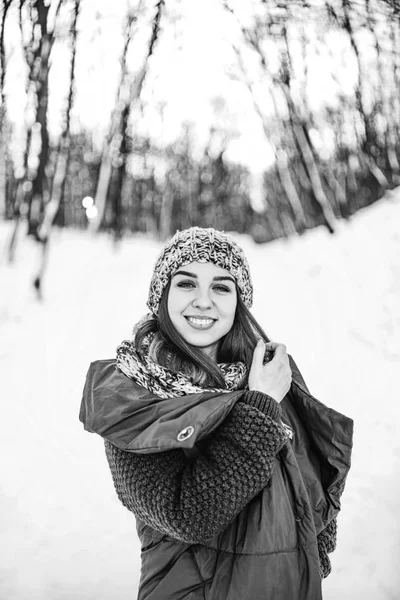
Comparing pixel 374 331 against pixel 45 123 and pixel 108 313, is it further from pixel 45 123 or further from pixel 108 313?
pixel 45 123

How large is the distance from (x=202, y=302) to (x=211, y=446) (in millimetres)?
367

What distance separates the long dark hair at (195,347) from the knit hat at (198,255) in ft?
0.10

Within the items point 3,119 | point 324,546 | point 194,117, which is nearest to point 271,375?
point 324,546

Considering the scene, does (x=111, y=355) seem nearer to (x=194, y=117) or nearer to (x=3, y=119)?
(x=3, y=119)

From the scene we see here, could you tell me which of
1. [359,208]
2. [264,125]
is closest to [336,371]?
[359,208]

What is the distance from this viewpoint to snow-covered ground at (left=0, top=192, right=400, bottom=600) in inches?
80.5

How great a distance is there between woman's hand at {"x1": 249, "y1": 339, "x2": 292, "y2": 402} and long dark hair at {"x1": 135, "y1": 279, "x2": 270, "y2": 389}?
0.08 meters

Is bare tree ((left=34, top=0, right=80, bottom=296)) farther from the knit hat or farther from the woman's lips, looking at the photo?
the woman's lips

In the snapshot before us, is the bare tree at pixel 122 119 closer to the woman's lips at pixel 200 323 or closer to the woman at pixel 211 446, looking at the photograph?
the woman at pixel 211 446

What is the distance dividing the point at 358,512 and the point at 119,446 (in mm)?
1718

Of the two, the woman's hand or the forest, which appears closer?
the woman's hand

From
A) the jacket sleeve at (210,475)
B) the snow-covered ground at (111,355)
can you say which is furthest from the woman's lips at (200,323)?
the snow-covered ground at (111,355)

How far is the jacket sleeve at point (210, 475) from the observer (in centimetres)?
97

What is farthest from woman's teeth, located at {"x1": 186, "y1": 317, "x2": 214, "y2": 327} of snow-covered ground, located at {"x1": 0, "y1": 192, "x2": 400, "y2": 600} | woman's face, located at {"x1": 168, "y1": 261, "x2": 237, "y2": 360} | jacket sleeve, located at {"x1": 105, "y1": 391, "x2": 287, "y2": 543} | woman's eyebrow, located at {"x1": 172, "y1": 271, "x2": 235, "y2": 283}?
snow-covered ground, located at {"x1": 0, "y1": 192, "x2": 400, "y2": 600}
